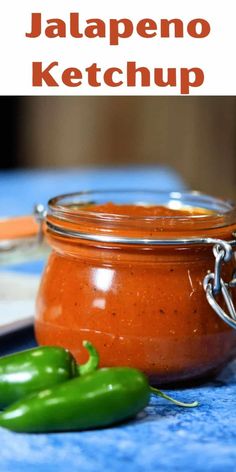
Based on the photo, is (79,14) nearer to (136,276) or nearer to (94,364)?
(136,276)

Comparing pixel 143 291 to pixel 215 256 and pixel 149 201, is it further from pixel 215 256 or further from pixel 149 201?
pixel 149 201

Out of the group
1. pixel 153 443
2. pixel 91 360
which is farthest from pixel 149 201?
pixel 153 443

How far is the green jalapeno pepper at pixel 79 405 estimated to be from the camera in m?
1.18

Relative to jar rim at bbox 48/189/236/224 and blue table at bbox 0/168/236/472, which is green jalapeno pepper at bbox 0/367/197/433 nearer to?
blue table at bbox 0/168/236/472

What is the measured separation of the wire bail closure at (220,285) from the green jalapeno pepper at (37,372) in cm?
21

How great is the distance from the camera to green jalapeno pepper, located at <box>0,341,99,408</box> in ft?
4.06

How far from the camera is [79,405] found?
3.87ft

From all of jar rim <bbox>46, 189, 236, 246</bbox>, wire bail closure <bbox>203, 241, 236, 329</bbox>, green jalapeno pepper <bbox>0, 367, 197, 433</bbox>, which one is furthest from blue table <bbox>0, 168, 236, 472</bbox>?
jar rim <bbox>46, 189, 236, 246</bbox>

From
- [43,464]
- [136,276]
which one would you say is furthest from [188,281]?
[43,464]

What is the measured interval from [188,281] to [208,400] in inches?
7.2

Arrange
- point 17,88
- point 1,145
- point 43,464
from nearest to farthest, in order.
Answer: point 43,464 → point 17,88 → point 1,145

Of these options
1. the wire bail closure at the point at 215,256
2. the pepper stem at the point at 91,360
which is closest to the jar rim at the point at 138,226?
the wire bail closure at the point at 215,256

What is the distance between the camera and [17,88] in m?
2.20

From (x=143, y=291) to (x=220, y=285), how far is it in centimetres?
12
